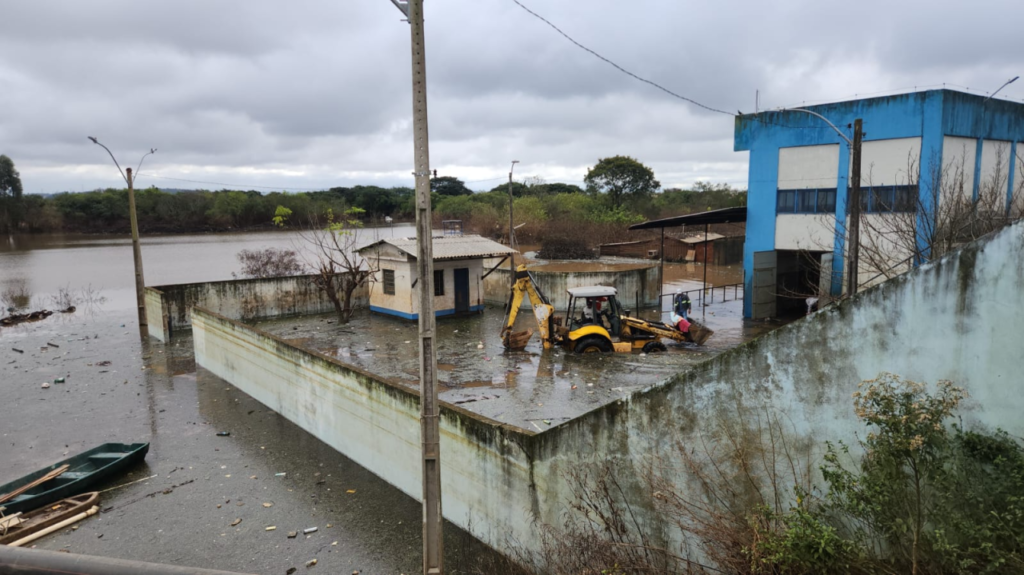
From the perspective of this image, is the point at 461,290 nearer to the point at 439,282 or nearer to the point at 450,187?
the point at 439,282

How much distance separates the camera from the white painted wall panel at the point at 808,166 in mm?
18234

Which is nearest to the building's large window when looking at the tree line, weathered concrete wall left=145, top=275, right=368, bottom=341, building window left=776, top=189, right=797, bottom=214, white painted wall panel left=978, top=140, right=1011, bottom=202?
building window left=776, top=189, right=797, bottom=214

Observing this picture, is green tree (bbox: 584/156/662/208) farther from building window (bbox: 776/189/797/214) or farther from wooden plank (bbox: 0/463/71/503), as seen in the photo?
wooden plank (bbox: 0/463/71/503)

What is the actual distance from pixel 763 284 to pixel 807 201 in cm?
291

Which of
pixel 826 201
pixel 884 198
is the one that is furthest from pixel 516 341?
pixel 884 198

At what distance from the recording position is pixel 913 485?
4867mm

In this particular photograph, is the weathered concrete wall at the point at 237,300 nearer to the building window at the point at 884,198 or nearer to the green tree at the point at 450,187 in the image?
the building window at the point at 884,198

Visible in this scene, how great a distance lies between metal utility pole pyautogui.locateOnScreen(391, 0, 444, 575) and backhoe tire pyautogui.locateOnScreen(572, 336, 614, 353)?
995 centimetres

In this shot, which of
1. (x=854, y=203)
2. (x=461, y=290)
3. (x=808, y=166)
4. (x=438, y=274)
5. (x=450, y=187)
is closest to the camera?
(x=854, y=203)

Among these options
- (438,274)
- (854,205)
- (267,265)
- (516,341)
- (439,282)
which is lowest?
(516,341)

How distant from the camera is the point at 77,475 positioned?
10.4 m

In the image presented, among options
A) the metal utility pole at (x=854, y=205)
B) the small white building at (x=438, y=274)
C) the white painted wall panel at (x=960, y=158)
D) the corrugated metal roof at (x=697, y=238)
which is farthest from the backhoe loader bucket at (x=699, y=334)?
the corrugated metal roof at (x=697, y=238)

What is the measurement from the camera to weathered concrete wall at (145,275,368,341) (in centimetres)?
2122

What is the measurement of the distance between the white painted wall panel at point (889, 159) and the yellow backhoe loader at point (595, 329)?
635 centimetres
